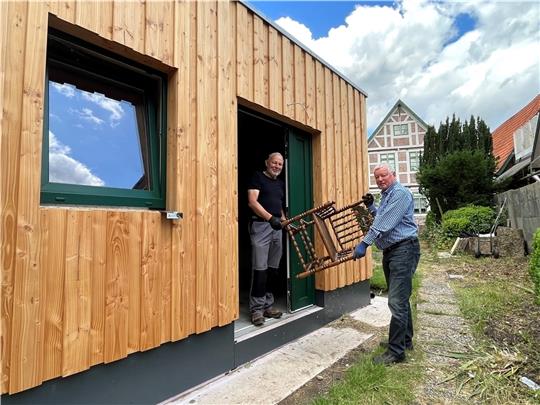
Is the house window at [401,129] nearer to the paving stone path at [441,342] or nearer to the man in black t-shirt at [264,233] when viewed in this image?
the paving stone path at [441,342]

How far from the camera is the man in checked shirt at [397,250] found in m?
2.56

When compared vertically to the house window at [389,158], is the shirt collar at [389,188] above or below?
below

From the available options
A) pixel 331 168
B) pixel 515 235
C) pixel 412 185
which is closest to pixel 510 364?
pixel 331 168

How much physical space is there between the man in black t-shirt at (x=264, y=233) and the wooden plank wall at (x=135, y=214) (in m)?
0.51

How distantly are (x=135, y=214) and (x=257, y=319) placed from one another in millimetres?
1617

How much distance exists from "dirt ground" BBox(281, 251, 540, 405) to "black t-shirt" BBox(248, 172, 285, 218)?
4.94ft

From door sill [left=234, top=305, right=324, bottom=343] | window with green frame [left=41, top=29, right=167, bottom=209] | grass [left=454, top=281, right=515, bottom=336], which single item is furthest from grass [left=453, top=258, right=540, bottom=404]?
window with green frame [left=41, top=29, right=167, bottom=209]

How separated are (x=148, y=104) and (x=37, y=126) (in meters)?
0.79

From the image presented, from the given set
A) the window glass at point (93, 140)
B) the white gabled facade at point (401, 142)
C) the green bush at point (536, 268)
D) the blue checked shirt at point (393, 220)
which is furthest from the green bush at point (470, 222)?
the white gabled facade at point (401, 142)

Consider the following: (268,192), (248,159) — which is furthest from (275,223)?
(248,159)

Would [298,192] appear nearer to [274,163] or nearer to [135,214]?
[274,163]

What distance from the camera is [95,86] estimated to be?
192 centimetres

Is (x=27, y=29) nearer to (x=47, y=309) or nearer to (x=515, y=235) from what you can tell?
(x=47, y=309)

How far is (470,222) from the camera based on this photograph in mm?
10672
